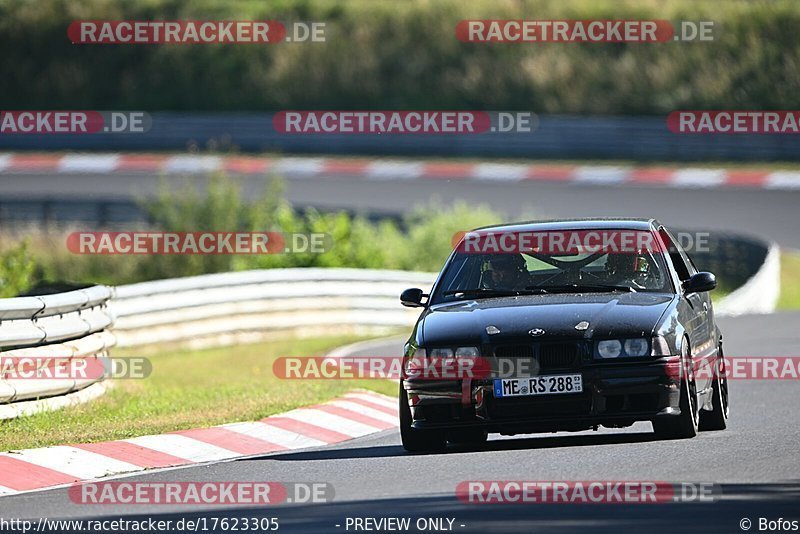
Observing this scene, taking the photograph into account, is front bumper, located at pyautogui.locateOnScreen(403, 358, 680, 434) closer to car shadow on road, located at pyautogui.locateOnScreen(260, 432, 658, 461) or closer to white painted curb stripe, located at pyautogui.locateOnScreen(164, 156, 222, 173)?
car shadow on road, located at pyautogui.locateOnScreen(260, 432, 658, 461)

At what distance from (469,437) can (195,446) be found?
210 cm

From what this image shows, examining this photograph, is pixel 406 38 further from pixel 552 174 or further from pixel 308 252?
pixel 308 252

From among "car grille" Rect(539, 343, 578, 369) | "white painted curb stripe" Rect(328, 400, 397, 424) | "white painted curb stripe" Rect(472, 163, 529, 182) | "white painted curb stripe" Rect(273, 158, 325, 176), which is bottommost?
"white painted curb stripe" Rect(328, 400, 397, 424)

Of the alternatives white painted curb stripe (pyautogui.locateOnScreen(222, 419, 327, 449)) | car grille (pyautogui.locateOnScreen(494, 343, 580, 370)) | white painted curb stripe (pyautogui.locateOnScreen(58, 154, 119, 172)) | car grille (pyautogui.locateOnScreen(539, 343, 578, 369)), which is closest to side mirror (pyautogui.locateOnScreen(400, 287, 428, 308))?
white painted curb stripe (pyautogui.locateOnScreen(222, 419, 327, 449))

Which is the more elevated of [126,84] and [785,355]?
[126,84]

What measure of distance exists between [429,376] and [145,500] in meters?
2.08

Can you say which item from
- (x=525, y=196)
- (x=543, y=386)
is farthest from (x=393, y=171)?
(x=543, y=386)

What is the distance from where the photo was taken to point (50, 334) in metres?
12.7

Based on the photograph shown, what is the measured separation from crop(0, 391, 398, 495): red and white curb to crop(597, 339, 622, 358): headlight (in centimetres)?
286

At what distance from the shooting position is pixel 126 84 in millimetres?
47438

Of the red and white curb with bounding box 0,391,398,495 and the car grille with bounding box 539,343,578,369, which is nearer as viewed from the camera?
the car grille with bounding box 539,343,578,369

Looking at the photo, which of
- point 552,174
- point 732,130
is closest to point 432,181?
A: point 552,174

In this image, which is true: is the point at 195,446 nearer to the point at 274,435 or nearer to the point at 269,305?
the point at 274,435

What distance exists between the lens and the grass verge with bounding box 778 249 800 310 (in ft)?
88.5
